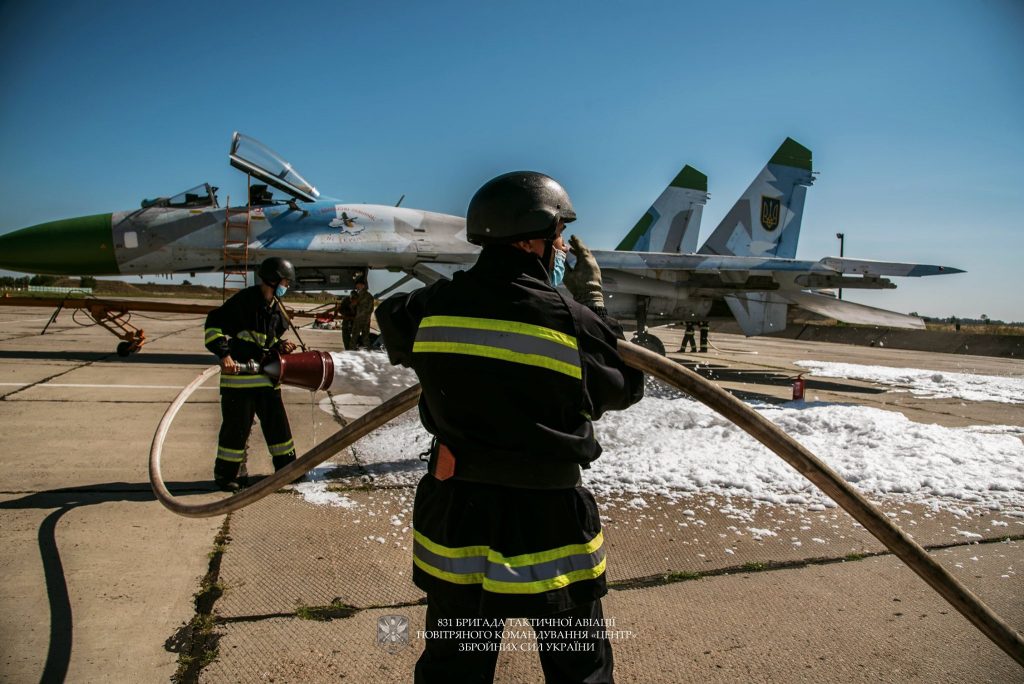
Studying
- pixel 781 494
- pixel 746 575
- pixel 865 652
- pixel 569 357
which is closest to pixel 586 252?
pixel 569 357

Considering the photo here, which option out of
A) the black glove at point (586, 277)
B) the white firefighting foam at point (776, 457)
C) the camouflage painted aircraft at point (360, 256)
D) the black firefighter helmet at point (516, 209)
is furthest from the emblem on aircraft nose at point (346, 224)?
the black firefighter helmet at point (516, 209)

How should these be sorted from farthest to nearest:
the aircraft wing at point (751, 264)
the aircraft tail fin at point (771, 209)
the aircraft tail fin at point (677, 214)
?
the aircraft tail fin at point (677, 214) → the aircraft tail fin at point (771, 209) → the aircraft wing at point (751, 264)

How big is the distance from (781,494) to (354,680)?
10.7 feet

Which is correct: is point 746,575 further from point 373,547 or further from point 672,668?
point 373,547

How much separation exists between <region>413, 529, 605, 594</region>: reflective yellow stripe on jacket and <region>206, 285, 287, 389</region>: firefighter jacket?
3.04m

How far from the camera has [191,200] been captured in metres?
11.0

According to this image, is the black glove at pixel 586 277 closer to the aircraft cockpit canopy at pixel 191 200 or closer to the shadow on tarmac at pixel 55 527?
the shadow on tarmac at pixel 55 527

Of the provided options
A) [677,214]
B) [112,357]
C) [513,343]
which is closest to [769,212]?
[677,214]

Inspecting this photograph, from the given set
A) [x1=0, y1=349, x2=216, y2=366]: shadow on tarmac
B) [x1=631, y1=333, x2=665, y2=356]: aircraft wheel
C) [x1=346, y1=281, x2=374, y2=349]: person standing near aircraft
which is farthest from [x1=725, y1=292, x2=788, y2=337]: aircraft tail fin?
[x1=0, y1=349, x2=216, y2=366]: shadow on tarmac

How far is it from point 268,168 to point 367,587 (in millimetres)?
9943

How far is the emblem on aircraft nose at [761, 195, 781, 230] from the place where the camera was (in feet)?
50.4

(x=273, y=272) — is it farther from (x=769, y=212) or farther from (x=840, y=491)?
(x=769, y=212)

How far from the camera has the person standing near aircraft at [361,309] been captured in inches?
469

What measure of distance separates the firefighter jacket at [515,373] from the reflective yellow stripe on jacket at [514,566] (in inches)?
7.3
